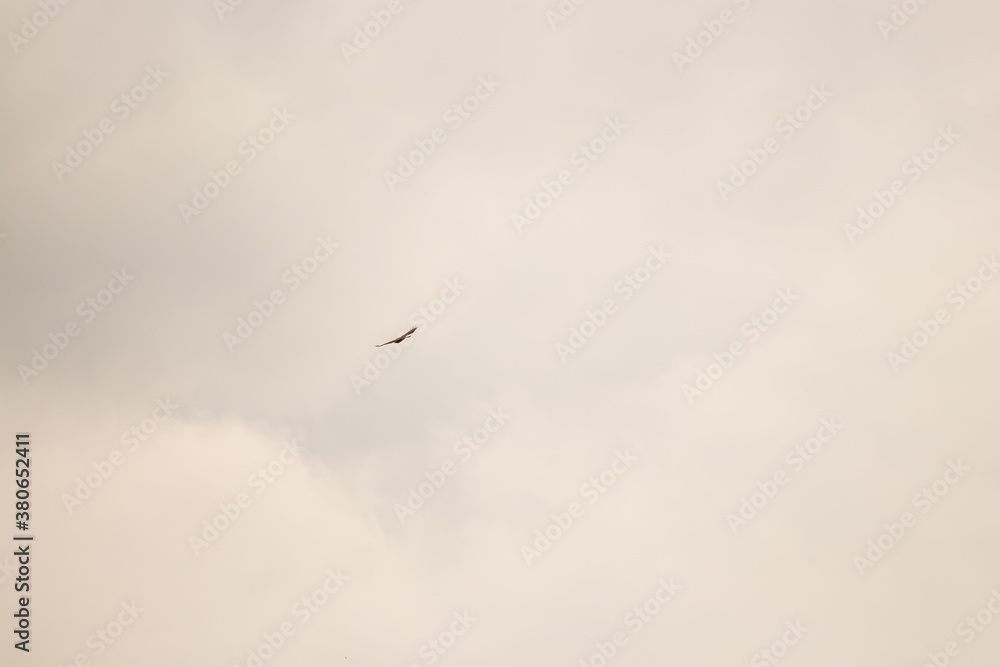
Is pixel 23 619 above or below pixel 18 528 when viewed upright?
below

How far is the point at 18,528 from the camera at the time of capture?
38.5m

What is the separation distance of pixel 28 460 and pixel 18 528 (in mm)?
5241

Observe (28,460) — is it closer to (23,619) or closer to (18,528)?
(18,528)

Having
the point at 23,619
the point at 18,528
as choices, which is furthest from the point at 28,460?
the point at 23,619

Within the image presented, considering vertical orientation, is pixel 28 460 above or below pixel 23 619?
above

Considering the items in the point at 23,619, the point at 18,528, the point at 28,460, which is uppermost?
the point at 28,460

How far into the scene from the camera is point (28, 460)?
36.9 metres

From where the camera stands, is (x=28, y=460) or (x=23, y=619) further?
(x=23, y=619)

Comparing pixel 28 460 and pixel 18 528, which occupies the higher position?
pixel 28 460

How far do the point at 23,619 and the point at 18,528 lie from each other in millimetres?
6237

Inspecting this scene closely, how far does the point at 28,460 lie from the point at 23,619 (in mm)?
11297

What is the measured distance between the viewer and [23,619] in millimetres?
39375
